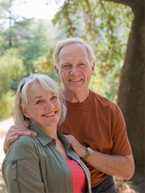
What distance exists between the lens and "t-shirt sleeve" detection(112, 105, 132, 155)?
2.34m

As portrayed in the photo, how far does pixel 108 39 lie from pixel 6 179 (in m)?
6.51

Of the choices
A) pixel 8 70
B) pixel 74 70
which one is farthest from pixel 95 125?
pixel 8 70

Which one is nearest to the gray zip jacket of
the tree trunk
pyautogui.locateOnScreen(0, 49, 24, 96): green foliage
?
the tree trunk

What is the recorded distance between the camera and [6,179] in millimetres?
1828

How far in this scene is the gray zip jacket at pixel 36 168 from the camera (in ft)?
5.87

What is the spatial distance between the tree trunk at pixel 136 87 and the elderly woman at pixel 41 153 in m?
4.70

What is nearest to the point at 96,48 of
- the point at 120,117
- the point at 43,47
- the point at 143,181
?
the point at 143,181

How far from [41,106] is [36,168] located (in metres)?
0.26

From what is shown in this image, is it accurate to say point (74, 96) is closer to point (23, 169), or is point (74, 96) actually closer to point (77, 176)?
point (77, 176)

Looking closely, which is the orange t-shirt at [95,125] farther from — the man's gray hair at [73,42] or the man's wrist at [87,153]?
the man's gray hair at [73,42]

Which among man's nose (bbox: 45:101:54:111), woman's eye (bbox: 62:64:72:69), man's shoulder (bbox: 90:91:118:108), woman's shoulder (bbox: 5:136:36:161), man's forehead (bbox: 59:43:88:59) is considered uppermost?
man's forehead (bbox: 59:43:88:59)

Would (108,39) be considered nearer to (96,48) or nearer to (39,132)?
(96,48)

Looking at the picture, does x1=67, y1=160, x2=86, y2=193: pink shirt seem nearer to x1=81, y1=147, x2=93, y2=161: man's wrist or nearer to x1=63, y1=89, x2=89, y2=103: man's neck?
x1=81, y1=147, x2=93, y2=161: man's wrist

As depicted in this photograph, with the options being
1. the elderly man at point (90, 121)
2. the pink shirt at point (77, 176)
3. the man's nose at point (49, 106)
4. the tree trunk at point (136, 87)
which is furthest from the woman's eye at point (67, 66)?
the tree trunk at point (136, 87)
